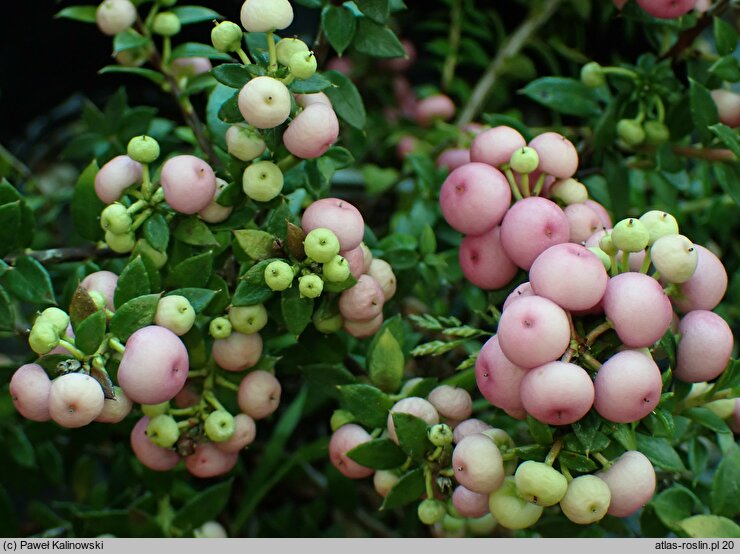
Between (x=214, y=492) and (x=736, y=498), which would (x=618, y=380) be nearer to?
(x=736, y=498)

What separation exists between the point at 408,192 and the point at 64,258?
1.45 feet

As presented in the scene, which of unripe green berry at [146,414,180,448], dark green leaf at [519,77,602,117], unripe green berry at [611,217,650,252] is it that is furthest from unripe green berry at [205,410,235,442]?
dark green leaf at [519,77,602,117]

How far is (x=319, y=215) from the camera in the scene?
62 centimetres

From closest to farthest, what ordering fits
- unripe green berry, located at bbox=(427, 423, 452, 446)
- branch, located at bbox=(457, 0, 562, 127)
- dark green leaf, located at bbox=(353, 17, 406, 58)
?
unripe green berry, located at bbox=(427, 423, 452, 446) → dark green leaf, located at bbox=(353, 17, 406, 58) → branch, located at bbox=(457, 0, 562, 127)

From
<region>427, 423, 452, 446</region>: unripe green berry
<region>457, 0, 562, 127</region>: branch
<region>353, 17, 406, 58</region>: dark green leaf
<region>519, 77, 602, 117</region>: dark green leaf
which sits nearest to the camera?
<region>427, 423, 452, 446</region>: unripe green berry

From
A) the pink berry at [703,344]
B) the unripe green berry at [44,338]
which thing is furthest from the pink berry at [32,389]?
the pink berry at [703,344]

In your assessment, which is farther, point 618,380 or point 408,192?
point 408,192

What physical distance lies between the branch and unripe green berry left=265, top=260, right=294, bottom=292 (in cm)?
57

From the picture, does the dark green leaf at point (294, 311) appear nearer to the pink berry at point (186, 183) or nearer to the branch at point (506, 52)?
the pink berry at point (186, 183)

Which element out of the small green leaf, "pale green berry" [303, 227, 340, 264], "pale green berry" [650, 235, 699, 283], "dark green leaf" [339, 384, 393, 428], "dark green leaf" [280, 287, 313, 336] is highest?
"pale green berry" [650, 235, 699, 283]

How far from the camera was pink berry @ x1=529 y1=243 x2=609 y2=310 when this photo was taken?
0.54m

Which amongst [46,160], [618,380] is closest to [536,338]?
[618,380]

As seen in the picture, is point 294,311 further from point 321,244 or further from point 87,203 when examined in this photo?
point 87,203

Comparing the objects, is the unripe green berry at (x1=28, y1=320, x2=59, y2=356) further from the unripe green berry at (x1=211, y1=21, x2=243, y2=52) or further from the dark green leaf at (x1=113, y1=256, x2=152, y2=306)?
the unripe green berry at (x1=211, y1=21, x2=243, y2=52)
